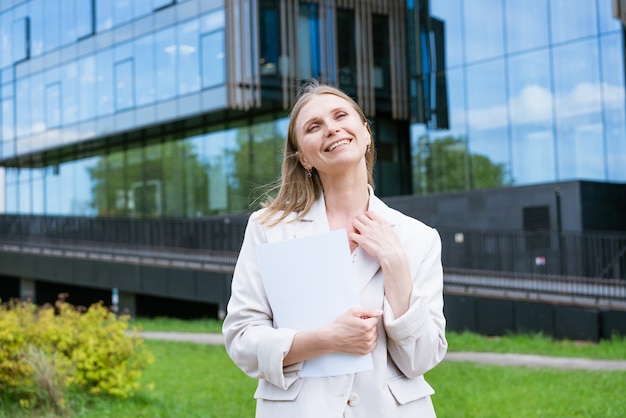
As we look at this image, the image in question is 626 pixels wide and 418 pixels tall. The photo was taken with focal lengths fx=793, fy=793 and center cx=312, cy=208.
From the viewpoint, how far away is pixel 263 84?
27.0 meters

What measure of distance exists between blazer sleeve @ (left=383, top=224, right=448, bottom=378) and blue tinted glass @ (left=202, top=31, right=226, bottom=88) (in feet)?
82.0

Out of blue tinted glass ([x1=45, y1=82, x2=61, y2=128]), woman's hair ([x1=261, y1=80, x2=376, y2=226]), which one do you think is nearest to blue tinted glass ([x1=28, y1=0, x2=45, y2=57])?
blue tinted glass ([x1=45, y1=82, x2=61, y2=128])

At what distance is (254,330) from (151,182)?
32.2m

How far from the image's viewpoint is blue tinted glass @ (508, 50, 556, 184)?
914 inches

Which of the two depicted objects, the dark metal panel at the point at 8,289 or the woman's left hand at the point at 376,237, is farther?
the dark metal panel at the point at 8,289

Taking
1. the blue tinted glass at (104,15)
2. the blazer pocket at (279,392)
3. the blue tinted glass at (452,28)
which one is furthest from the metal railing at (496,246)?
the blazer pocket at (279,392)

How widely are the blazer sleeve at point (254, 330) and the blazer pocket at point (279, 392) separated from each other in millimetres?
28

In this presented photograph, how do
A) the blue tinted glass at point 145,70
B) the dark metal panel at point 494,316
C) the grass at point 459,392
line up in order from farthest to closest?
the blue tinted glass at point 145,70, the dark metal panel at point 494,316, the grass at point 459,392

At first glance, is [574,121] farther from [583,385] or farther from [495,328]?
[583,385]

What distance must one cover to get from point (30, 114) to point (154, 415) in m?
31.1

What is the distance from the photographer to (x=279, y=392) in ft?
8.41

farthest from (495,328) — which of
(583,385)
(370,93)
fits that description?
(370,93)

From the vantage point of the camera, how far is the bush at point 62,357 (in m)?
8.30

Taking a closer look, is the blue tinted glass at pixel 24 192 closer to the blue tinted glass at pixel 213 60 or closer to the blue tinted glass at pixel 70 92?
the blue tinted glass at pixel 70 92
